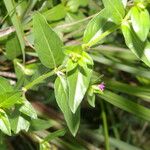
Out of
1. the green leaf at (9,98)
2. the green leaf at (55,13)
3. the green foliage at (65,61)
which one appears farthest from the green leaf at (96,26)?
the green leaf at (55,13)

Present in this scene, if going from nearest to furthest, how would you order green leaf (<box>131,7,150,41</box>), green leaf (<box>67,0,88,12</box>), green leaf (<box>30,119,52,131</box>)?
green leaf (<box>131,7,150,41</box>), green leaf (<box>30,119,52,131</box>), green leaf (<box>67,0,88,12</box>)

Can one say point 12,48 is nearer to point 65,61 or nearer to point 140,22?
point 65,61

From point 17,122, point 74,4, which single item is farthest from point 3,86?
point 74,4

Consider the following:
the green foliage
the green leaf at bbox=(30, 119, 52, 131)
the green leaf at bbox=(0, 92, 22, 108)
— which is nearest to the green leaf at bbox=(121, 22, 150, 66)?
the green foliage

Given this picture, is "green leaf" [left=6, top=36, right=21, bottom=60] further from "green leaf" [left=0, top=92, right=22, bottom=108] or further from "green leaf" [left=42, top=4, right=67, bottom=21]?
"green leaf" [left=0, top=92, right=22, bottom=108]

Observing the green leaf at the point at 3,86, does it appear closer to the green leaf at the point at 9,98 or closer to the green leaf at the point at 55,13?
the green leaf at the point at 9,98

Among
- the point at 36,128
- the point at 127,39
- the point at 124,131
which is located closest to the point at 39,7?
the point at 36,128

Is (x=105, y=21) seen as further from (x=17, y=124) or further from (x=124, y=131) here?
(x=124, y=131)
